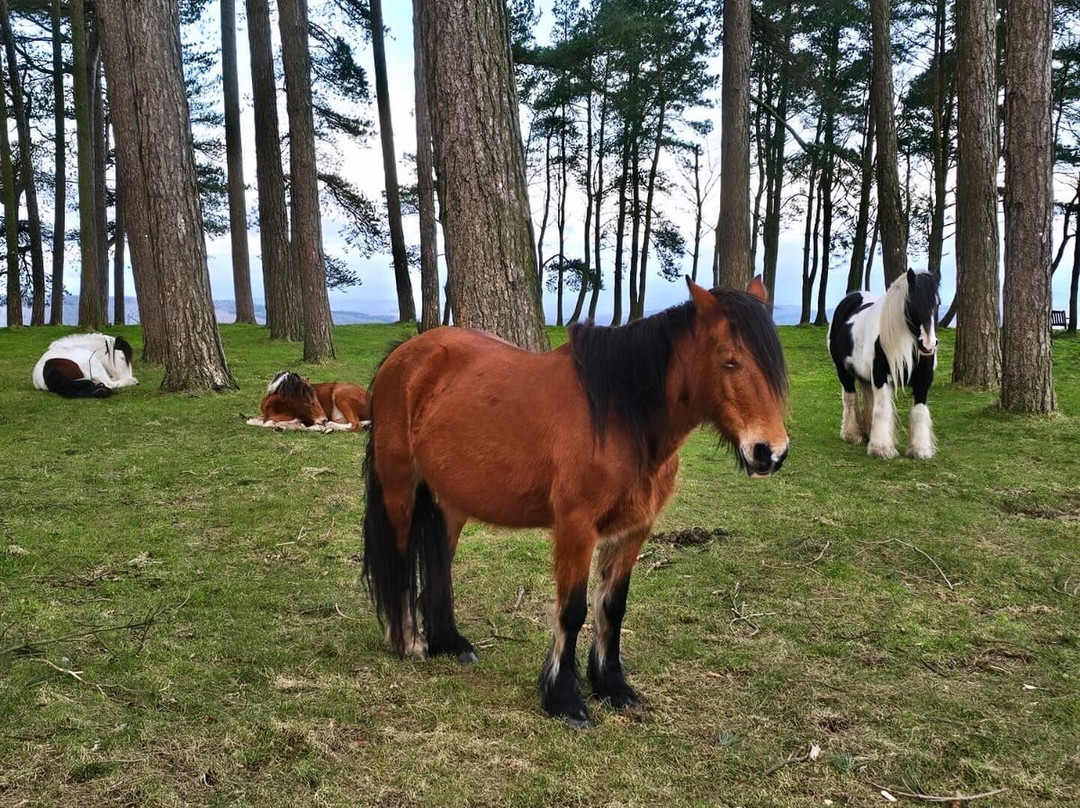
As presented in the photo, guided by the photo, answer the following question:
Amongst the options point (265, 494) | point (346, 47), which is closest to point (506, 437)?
point (265, 494)

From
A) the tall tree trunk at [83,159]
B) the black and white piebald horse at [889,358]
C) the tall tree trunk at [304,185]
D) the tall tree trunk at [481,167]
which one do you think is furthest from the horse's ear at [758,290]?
the tall tree trunk at [83,159]

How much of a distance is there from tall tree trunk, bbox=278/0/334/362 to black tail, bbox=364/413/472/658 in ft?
35.4

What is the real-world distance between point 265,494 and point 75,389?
19.5 feet

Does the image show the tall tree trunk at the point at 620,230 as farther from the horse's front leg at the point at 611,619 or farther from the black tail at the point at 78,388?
the horse's front leg at the point at 611,619

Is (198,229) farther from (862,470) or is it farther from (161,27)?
(862,470)

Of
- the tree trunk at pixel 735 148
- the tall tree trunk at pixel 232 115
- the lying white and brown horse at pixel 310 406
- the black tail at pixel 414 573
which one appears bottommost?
the black tail at pixel 414 573

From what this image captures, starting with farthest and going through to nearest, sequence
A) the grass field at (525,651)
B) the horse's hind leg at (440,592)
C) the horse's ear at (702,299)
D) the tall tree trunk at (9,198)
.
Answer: the tall tree trunk at (9,198), the horse's hind leg at (440,592), the horse's ear at (702,299), the grass field at (525,651)

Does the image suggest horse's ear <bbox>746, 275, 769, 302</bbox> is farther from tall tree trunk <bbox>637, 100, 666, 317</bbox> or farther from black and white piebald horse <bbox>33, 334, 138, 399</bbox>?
tall tree trunk <bbox>637, 100, 666, 317</bbox>

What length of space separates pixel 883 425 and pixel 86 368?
10370mm

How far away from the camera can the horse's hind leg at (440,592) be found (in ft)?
11.9

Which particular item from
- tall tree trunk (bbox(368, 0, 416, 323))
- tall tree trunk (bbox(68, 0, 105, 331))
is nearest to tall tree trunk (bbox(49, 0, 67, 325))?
tall tree trunk (bbox(68, 0, 105, 331))

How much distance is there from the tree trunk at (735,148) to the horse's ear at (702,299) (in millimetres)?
10006

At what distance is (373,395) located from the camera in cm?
388

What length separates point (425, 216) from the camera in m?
18.8
